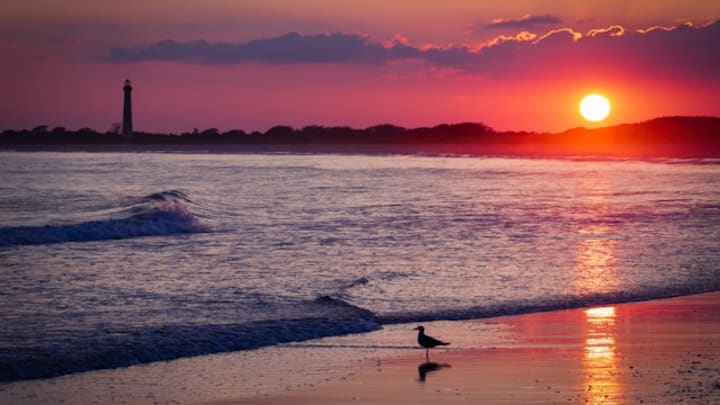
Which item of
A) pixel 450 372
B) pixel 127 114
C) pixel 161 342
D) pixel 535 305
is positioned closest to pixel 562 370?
pixel 450 372

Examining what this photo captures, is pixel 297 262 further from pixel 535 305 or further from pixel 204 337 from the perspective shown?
pixel 204 337

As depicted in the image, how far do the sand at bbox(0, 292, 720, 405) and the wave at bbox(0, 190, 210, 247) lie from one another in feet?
43.4

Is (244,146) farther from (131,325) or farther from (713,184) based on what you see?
(131,325)

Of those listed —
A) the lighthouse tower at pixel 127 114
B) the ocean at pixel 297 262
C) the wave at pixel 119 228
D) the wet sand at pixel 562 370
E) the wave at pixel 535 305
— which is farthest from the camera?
the lighthouse tower at pixel 127 114

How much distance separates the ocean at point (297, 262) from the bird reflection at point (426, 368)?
2234 millimetres

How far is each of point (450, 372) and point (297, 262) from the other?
9031mm

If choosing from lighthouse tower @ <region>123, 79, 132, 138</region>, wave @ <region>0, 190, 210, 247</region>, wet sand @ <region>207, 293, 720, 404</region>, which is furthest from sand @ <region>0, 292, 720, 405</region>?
lighthouse tower @ <region>123, 79, 132, 138</region>

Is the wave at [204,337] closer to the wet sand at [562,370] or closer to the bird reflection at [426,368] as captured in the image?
the wet sand at [562,370]

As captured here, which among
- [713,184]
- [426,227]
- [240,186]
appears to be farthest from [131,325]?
[713,184]

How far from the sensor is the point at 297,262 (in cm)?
1923

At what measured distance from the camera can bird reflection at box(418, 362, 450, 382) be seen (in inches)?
409

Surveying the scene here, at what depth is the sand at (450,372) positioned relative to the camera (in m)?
9.49

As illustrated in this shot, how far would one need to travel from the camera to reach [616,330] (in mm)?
12945

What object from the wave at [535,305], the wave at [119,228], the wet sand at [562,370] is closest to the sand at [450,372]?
the wet sand at [562,370]
